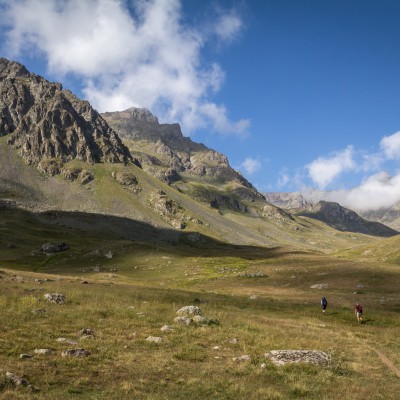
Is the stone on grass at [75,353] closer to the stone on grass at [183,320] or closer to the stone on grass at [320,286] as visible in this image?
the stone on grass at [183,320]

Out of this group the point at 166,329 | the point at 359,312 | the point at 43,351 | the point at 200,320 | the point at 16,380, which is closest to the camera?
the point at 16,380

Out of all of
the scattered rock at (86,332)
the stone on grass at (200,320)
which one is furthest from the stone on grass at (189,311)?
the scattered rock at (86,332)

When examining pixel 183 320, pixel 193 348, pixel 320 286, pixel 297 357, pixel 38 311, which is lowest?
pixel 320 286

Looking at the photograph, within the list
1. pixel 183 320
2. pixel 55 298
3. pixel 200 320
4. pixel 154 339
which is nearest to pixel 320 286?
pixel 200 320

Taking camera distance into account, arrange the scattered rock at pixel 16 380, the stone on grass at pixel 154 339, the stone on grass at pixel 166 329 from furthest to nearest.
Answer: the stone on grass at pixel 166 329, the stone on grass at pixel 154 339, the scattered rock at pixel 16 380

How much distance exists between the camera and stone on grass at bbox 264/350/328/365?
70.0 ft

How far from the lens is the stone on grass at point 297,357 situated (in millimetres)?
21336

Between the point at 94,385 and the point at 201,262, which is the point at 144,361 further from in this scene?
the point at 201,262

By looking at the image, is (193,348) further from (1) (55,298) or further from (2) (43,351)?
(1) (55,298)

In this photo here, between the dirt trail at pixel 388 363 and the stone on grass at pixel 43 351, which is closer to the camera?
the stone on grass at pixel 43 351

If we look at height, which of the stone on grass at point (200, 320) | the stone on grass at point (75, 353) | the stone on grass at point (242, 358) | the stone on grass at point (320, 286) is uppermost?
the stone on grass at point (75, 353)

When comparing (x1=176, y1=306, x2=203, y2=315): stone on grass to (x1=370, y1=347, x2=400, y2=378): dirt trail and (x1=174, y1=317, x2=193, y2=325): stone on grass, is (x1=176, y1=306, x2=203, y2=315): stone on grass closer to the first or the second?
(x1=174, y1=317, x2=193, y2=325): stone on grass

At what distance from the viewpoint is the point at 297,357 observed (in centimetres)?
2184

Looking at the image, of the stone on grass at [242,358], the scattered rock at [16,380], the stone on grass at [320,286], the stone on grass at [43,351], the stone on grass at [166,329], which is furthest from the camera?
the stone on grass at [320,286]
